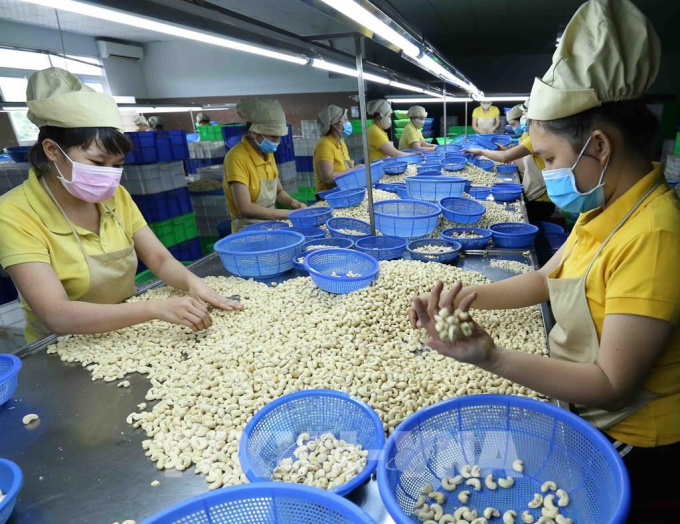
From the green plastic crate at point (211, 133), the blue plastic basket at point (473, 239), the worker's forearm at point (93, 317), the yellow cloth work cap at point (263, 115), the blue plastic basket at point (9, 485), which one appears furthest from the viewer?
the green plastic crate at point (211, 133)

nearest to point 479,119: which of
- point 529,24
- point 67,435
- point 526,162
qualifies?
point 529,24

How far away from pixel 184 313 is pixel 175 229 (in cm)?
419

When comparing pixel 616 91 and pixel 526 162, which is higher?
pixel 616 91

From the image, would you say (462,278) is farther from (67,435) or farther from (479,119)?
(479,119)

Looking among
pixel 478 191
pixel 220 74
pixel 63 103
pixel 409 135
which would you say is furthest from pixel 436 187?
pixel 220 74

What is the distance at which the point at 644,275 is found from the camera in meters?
1.01

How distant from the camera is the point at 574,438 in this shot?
100cm

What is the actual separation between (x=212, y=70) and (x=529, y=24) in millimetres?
9247

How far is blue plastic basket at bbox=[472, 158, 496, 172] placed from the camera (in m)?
5.49

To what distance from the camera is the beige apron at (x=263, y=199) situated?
12.6 feet

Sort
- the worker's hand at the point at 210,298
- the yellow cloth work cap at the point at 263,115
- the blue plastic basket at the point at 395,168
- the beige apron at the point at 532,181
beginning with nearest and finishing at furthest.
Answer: the worker's hand at the point at 210,298, the yellow cloth work cap at the point at 263,115, the beige apron at the point at 532,181, the blue plastic basket at the point at 395,168

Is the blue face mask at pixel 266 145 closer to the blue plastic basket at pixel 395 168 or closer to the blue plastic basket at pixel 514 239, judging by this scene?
the blue plastic basket at pixel 395 168

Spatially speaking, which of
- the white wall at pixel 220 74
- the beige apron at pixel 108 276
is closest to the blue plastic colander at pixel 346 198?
the beige apron at pixel 108 276

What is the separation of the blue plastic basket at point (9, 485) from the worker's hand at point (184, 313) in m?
0.70
